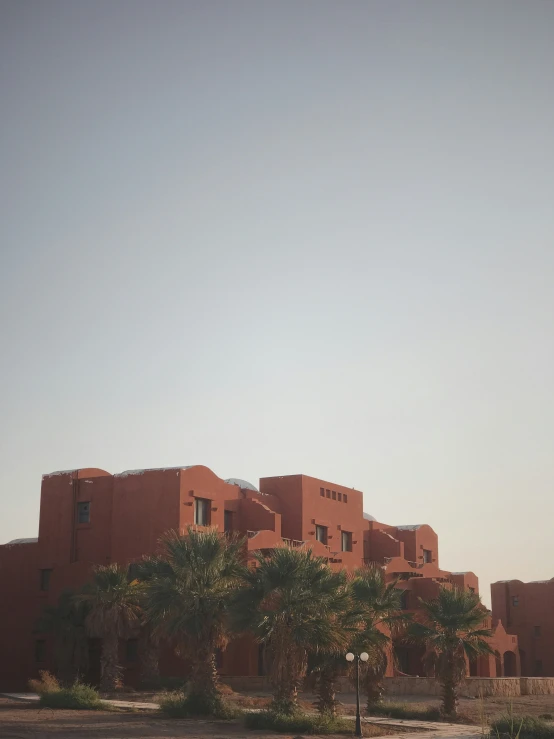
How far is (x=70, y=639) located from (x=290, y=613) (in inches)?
596

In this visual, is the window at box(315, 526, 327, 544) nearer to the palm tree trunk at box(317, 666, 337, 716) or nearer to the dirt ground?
the palm tree trunk at box(317, 666, 337, 716)

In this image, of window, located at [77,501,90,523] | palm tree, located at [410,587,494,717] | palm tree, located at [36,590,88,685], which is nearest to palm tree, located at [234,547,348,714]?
palm tree, located at [410,587,494,717]

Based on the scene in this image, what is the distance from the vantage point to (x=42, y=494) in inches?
1817

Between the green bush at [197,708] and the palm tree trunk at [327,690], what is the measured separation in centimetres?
285

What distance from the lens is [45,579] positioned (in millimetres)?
45250

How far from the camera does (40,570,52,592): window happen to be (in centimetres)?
4503

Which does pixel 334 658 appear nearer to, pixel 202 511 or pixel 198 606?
pixel 198 606

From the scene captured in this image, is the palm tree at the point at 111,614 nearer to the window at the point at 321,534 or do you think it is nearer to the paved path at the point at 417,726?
the paved path at the point at 417,726

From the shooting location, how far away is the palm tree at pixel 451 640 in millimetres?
31781

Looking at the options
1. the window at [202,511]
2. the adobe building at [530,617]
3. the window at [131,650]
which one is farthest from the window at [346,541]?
the window at [131,650]

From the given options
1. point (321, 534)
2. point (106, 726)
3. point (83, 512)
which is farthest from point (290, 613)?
point (321, 534)

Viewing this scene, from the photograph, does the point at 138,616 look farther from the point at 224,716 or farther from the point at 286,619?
the point at 286,619

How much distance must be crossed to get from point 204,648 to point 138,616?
806 cm

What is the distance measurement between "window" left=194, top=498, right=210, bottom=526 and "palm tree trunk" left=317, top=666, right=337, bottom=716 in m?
15.4
